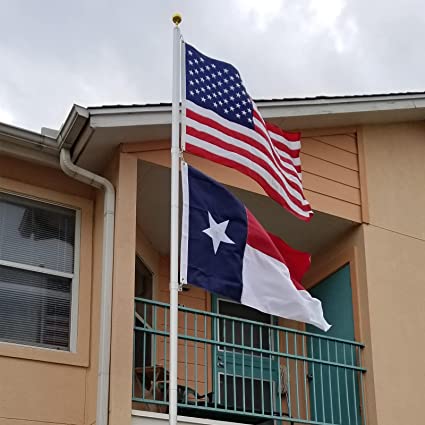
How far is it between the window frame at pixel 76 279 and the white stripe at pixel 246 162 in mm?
1980

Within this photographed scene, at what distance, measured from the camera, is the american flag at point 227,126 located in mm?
8375

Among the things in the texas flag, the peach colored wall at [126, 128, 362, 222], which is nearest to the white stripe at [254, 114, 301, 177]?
the texas flag

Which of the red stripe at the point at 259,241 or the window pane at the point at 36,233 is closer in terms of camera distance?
the red stripe at the point at 259,241

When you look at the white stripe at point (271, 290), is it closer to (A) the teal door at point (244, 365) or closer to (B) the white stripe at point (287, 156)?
(B) the white stripe at point (287, 156)

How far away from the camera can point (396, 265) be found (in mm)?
11242

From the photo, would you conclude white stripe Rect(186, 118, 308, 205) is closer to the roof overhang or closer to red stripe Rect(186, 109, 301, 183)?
red stripe Rect(186, 109, 301, 183)

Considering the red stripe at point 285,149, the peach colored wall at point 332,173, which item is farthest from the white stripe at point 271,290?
the peach colored wall at point 332,173

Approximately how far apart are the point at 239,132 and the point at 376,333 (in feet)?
10.8

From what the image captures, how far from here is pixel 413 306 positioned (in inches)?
439

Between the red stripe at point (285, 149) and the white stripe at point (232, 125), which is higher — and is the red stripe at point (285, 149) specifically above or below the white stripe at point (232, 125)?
above

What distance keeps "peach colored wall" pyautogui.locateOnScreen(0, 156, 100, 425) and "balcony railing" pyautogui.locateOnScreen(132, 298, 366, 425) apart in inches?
21.0

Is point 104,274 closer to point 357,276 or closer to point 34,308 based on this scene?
point 34,308

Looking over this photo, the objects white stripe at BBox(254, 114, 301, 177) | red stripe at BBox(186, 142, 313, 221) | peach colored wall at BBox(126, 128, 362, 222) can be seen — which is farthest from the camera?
peach colored wall at BBox(126, 128, 362, 222)

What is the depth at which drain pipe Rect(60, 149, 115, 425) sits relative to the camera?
8680 millimetres
